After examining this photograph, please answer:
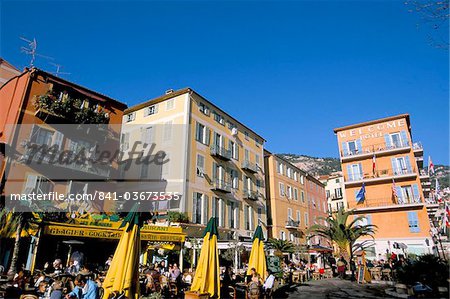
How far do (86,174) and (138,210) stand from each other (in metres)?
13.7

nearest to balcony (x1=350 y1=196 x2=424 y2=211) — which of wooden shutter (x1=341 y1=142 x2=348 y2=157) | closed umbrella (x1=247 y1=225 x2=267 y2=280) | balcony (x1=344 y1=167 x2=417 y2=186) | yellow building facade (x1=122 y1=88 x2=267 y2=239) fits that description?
balcony (x1=344 y1=167 x2=417 y2=186)

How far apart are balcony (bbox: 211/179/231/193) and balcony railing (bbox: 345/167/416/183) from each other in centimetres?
1558

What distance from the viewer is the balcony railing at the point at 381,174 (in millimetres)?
31867

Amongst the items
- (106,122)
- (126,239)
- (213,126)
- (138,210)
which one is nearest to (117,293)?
(126,239)

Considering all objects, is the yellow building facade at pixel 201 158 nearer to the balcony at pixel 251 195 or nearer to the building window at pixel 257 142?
the balcony at pixel 251 195

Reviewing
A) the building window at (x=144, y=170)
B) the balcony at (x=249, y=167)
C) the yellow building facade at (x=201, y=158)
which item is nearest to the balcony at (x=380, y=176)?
the yellow building facade at (x=201, y=158)

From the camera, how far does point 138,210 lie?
9078 millimetres

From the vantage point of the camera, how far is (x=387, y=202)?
105 ft

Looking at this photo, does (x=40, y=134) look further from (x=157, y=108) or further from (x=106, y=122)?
(x=157, y=108)

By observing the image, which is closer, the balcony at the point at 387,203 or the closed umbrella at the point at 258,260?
the closed umbrella at the point at 258,260

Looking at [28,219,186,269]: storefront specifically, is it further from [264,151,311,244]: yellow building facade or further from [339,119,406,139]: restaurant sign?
[339,119,406,139]: restaurant sign

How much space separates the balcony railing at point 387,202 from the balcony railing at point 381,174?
2393 mm

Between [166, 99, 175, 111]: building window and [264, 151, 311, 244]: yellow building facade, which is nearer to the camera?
[166, 99, 175, 111]: building window

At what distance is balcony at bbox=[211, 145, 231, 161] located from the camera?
1083 inches
